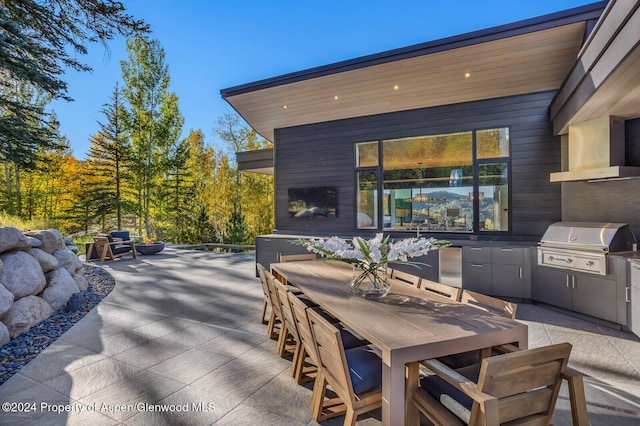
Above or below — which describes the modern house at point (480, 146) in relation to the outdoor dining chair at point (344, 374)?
above

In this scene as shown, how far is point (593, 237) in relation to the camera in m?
3.84

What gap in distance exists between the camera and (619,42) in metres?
2.45

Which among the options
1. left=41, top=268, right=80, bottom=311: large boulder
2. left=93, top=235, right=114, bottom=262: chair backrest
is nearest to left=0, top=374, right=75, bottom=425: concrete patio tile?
left=41, top=268, right=80, bottom=311: large boulder

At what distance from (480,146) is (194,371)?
17.9 feet

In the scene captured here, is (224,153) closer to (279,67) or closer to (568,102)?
(279,67)

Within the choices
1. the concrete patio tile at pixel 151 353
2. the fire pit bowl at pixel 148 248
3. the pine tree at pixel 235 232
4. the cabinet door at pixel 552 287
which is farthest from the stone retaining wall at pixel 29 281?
the cabinet door at pixel 552 287

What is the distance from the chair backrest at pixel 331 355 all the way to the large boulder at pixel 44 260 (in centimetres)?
450

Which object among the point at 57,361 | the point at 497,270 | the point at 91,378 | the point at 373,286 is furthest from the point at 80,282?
the point at 497,270

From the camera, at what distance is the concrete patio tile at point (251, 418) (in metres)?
1.91

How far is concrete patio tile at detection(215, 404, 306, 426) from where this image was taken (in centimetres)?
191

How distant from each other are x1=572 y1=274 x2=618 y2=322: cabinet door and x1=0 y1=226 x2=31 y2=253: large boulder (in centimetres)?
706

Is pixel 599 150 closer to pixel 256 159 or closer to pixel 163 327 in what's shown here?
pixel 163 327

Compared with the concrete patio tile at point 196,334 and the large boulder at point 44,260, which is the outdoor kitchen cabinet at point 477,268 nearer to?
the concrete patio tile at point 196,334

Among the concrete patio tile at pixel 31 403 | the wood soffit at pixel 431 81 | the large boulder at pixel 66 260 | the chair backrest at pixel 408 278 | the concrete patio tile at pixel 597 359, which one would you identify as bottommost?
the concrete patio tile at pixel 597 359
